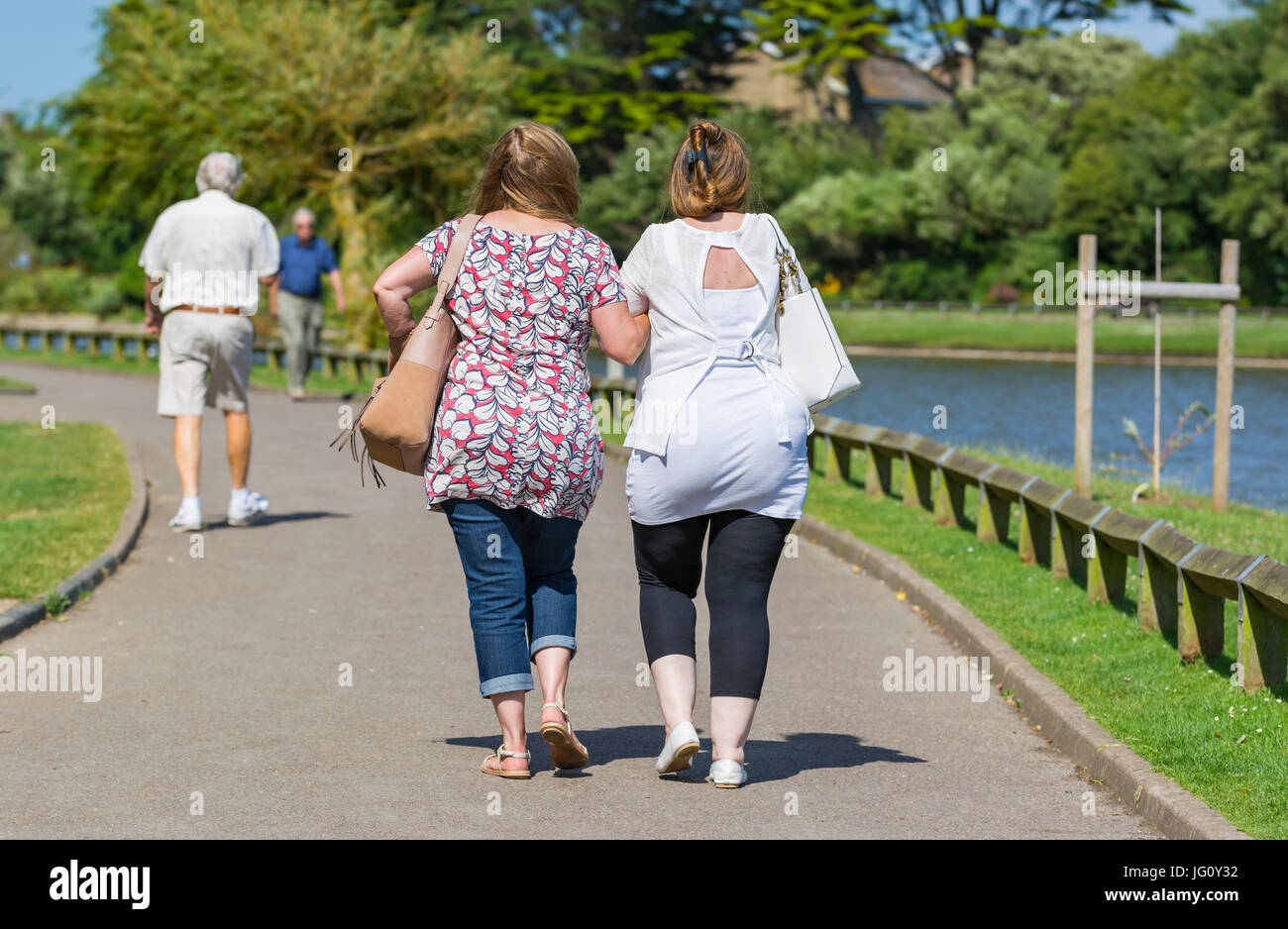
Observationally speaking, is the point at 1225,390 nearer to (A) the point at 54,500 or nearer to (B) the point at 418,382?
(A) the point at 54,500

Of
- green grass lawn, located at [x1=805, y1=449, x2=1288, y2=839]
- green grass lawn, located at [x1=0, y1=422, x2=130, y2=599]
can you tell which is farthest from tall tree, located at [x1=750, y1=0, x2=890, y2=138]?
green grass lawn, located at [x1=805, y1=449, x2=1288, y2=839]

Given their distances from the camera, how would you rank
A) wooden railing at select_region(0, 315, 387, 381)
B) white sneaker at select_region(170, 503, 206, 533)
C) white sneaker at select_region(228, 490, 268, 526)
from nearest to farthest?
white sneaker at select_region(170, 503, 206, 533), white sneaker at select_region(228, 490, 268, 526), wooden railing at select_region(0, 315, 387, 381)

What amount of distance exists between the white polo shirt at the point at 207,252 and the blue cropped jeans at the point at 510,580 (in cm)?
514

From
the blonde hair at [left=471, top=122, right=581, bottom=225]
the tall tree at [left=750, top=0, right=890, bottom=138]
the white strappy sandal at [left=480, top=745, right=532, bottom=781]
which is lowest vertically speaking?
the white strappy sandal at [left=480, top=745, right=532, bottom=781]

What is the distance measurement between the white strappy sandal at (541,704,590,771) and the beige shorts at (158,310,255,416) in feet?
17.5

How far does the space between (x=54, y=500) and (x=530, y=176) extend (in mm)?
7080

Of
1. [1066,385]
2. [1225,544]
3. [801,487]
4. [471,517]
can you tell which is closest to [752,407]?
[801,487]

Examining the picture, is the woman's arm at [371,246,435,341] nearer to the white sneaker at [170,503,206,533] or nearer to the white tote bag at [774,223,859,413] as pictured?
the white tote bag at [774,223,859,413]

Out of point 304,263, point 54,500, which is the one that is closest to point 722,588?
point 54,500

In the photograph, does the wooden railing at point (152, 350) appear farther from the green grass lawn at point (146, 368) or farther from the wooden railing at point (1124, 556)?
the wooden railing at point (1124, 556)

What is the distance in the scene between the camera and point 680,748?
17.5 ft

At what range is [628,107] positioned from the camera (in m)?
62.4

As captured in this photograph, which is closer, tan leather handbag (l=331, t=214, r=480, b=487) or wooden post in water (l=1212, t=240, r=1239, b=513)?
tan leather handbag (l=331, t=214, r=480, b=487)

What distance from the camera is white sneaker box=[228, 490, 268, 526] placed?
10.9 metres
